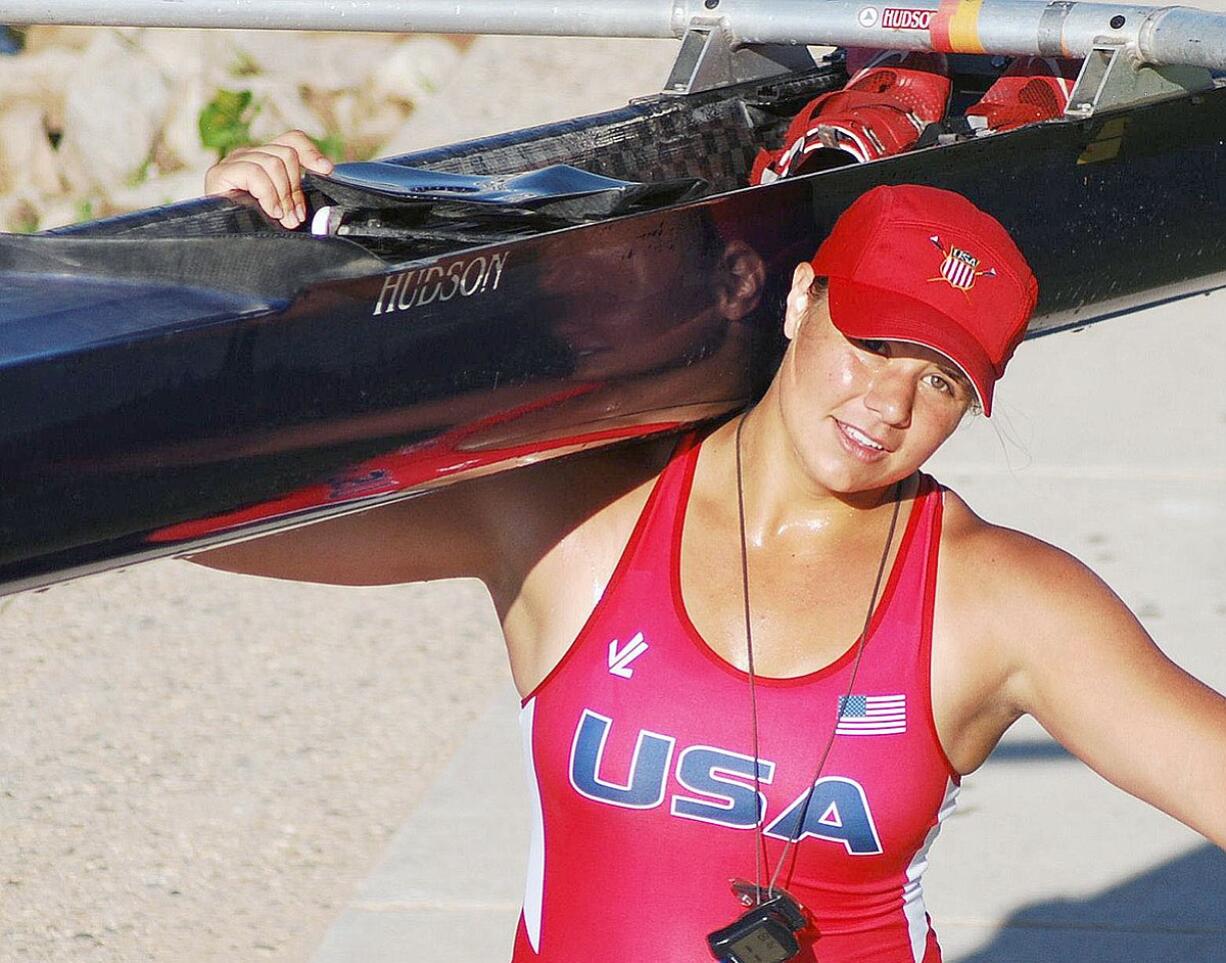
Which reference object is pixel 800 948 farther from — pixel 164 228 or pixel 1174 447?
pixel 1174 447

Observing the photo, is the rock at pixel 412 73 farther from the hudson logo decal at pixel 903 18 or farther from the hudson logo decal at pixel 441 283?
the hudson logo decal at pixel 441 283

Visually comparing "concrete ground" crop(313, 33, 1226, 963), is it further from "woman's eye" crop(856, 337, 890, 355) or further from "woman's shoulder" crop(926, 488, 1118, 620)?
"woman's eye" crop(856, 337, 890, 355)

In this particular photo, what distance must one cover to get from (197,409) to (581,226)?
0.57 meters

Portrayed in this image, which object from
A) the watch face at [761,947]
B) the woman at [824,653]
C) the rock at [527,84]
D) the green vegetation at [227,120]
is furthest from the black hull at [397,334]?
the green vegetation at [227,120]

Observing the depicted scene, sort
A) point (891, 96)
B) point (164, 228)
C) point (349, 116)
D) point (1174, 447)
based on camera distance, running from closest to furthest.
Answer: point (164, 228) → point (891, 96) → point (1174, 447) → point (349, 116)

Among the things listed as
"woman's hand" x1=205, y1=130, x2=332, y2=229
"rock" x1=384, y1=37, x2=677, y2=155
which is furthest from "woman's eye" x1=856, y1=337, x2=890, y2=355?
"rock" x1=384, y1=37, x2=677, y2=155

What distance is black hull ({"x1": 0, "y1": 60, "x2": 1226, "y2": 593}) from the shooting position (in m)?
2.06

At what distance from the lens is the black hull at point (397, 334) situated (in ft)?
6.76

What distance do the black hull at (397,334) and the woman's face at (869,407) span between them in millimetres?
330

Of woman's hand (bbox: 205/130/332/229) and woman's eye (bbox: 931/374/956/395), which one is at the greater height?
woman's hand (bbox: 205/130/332/229)

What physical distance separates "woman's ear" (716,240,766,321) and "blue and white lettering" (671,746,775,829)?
628 millimetres

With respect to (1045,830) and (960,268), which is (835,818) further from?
(1045,830)

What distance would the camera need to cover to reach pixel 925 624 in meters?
2.26

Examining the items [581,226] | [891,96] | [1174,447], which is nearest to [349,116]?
[1174,447]
